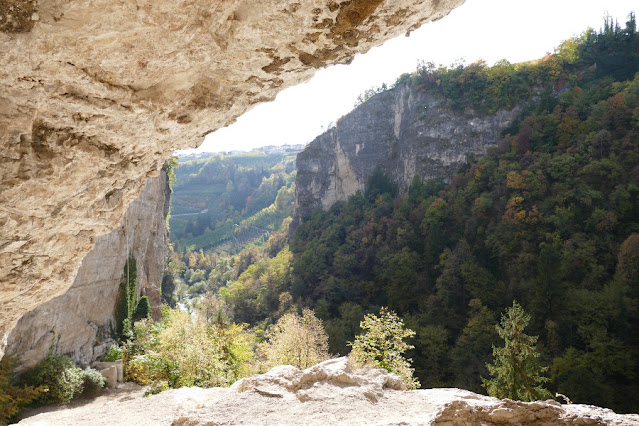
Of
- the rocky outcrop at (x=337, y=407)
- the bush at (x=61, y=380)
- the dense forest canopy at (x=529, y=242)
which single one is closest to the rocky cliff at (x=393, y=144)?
the dense forest canopy at (x=529, y=242)

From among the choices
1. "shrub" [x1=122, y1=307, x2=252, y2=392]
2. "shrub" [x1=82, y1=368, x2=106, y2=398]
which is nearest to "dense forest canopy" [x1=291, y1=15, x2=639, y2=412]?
"shrub" [x1=122, y1=307, x2=252, y2=392]

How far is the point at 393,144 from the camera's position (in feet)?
169

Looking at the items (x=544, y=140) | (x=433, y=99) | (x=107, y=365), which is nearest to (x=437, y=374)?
(x=107, y=365)

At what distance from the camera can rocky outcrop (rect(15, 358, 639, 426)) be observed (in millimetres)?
4531

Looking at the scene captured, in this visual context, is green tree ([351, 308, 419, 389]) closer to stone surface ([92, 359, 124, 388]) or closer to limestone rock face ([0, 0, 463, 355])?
stone surface ([92, 359, 124, 388])

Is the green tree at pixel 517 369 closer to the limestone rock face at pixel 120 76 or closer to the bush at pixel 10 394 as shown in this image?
the limestone rock face at pixel 120 76

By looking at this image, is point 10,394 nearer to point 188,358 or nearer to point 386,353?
point 188,358

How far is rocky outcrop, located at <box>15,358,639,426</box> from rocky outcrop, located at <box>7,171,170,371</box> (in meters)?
5.93

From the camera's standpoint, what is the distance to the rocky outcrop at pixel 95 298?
42.9ft

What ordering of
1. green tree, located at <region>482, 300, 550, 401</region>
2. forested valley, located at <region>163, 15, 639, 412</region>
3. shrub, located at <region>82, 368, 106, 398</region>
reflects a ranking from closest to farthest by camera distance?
shrub, located at <region>82, 368, 106, 398</region> → green tree, located at <region>482, 300, 550, 401</region> → forested valley, located at <region>163, 15, 639, 412</region>

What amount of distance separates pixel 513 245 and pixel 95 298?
2970 centimetres

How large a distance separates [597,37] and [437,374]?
38200 millimetres

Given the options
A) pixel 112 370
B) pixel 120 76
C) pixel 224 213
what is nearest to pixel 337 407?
pixel 120 76

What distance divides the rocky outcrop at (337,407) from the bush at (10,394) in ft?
7.72
